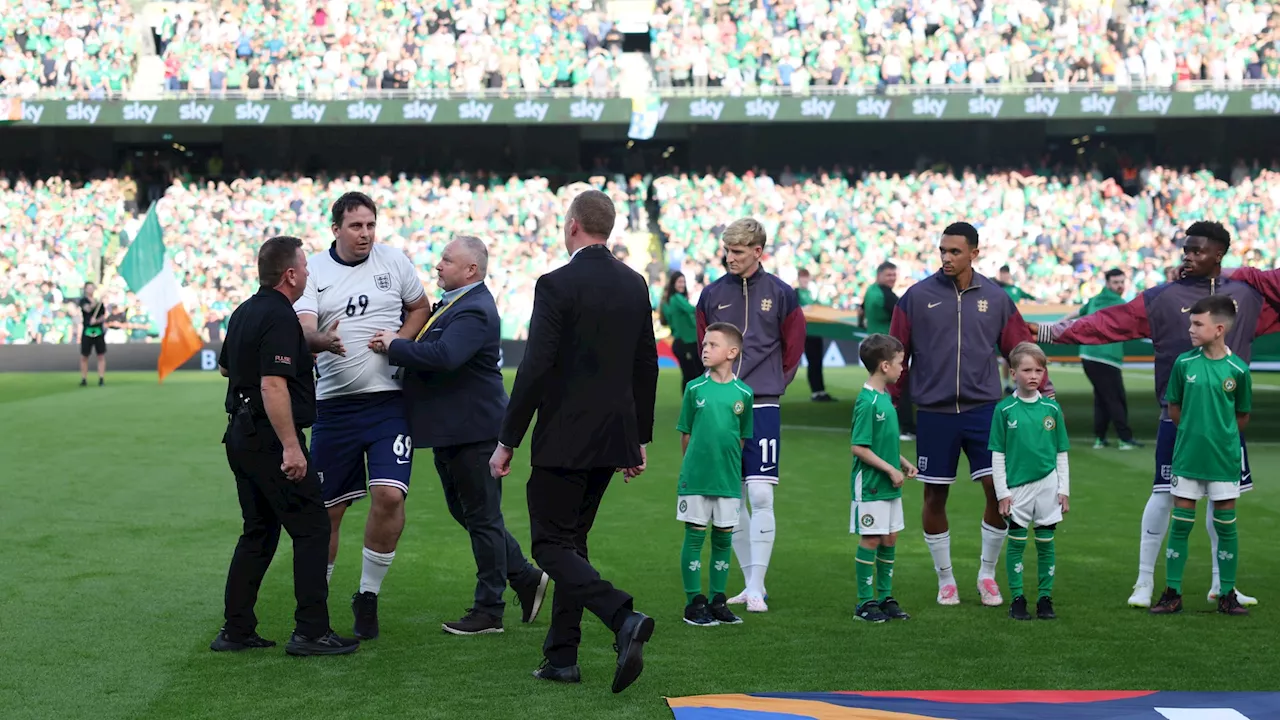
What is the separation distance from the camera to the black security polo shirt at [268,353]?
598 centimetres

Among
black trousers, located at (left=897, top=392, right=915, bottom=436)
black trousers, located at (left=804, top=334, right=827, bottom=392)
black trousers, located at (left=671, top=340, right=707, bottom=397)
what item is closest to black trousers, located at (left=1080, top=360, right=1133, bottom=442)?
black trousers, located at (left=897, top=392, right=915, bottom=436)

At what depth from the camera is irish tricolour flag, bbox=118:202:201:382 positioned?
23.7 m

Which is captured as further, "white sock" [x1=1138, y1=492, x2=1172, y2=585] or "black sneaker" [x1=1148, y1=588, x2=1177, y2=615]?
"white sock" [x1=1138, y1=492, x2=1172, y2=585]

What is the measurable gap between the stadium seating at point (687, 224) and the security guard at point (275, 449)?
25604 mm

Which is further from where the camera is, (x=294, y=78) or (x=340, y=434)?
(x=294, y=78)

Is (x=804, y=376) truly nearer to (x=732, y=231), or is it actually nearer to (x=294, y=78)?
(x=294, y=78)

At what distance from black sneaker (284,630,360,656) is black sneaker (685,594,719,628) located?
65.7 inches

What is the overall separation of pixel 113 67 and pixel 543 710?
35664 millimetres

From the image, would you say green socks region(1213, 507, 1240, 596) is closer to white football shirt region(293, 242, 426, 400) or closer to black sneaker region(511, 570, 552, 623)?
black sneaker region(511, 570, 552, 623)

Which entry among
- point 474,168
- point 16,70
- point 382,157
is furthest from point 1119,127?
point 16,70

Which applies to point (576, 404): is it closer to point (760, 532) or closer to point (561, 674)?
point (561, 674)

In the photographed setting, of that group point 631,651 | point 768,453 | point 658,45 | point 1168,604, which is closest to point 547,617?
point 768,453

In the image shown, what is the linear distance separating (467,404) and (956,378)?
8.50ft

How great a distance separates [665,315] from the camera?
20219mm
